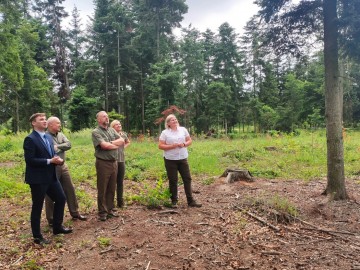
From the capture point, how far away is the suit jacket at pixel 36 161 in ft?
15.2

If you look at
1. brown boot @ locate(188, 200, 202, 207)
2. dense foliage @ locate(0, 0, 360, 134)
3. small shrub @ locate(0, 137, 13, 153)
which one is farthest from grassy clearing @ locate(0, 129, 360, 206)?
dense foliage @ locate(0, 0, 360, 134)

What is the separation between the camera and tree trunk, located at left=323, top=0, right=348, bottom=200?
637 cm

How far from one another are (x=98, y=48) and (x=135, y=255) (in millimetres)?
29249

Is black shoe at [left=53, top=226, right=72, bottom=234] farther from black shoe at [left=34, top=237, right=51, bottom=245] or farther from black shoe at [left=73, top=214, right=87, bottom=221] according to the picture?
black shoe at [left=73, top=214, right=87, bottom=221]

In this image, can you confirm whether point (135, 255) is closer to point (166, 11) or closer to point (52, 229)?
point (52, 229)

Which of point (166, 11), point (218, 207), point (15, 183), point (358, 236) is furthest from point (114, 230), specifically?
point (166, 11)

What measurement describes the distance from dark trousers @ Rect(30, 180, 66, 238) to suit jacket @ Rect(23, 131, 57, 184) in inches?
4.5

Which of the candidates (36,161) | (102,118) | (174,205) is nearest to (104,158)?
(102,118)

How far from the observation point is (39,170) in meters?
4.70

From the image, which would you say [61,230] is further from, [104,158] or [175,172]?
[175,172]

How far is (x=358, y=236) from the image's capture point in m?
5.14

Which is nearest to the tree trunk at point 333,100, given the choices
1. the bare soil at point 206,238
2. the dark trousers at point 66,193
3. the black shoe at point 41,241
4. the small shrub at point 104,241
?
the bare soil at point 206,238

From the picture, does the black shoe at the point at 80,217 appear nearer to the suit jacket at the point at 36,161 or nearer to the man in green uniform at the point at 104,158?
the man in green uniform at the point at 104,158

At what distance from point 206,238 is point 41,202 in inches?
102
